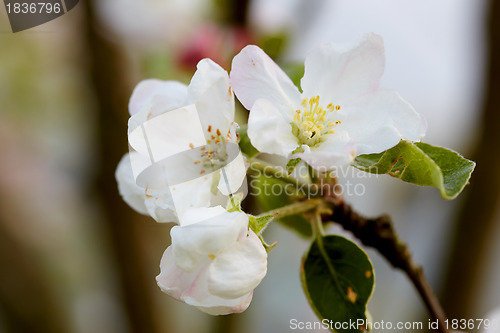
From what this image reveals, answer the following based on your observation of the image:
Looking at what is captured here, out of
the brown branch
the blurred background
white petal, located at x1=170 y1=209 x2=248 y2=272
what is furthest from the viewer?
the blurred background

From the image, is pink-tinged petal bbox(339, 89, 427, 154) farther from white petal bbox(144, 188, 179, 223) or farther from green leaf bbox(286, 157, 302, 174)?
white petal bbox(144, 188, 179, 223)

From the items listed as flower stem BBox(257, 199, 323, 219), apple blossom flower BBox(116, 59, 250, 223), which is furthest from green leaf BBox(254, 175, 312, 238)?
apple blossom flower BBox(116, 59, 250, 223)

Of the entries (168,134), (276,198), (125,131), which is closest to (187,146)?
(168,134)

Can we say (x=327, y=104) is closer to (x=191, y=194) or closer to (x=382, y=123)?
(x=382, y=123)

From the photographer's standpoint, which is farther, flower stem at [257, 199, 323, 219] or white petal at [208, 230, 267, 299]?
flower stem at [257, 199, 323, 219]

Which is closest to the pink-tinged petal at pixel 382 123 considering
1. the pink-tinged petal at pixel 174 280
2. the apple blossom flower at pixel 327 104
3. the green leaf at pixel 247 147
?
the apple blossom flower at pixel 327 104
